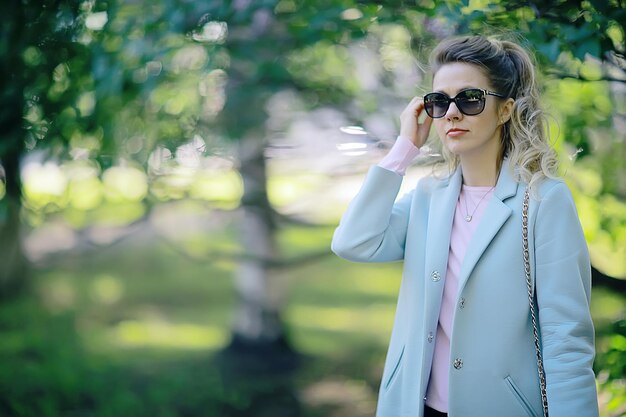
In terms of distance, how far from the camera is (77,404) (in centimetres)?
432

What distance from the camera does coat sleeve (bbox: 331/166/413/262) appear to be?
1.54 m

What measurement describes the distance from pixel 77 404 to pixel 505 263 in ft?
12.0

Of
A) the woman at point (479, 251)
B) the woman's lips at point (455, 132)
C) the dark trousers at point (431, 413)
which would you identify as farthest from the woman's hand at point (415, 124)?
the dark trousers at point (431, 413)

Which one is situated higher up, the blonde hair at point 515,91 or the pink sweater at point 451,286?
the blonde hair at point 515,91

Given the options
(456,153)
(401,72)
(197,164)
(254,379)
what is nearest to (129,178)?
(197,164)

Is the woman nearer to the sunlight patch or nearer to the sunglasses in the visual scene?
the sunglasses

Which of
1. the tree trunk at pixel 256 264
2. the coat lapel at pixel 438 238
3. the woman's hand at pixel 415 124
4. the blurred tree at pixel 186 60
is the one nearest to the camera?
the coat lapel at pixel 438 238

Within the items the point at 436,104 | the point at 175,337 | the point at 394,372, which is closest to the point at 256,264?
the point at 175,337

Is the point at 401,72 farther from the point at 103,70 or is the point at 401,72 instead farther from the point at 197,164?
the point at 103,70

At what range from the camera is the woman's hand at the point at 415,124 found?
1.60 m

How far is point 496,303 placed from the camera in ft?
4.65

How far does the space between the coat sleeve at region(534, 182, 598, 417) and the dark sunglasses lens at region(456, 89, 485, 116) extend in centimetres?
24

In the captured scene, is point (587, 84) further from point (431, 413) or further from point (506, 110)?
point (431, 413)

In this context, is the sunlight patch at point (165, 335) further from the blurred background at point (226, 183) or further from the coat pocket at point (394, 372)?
the coat pocket at point (394, 372)
